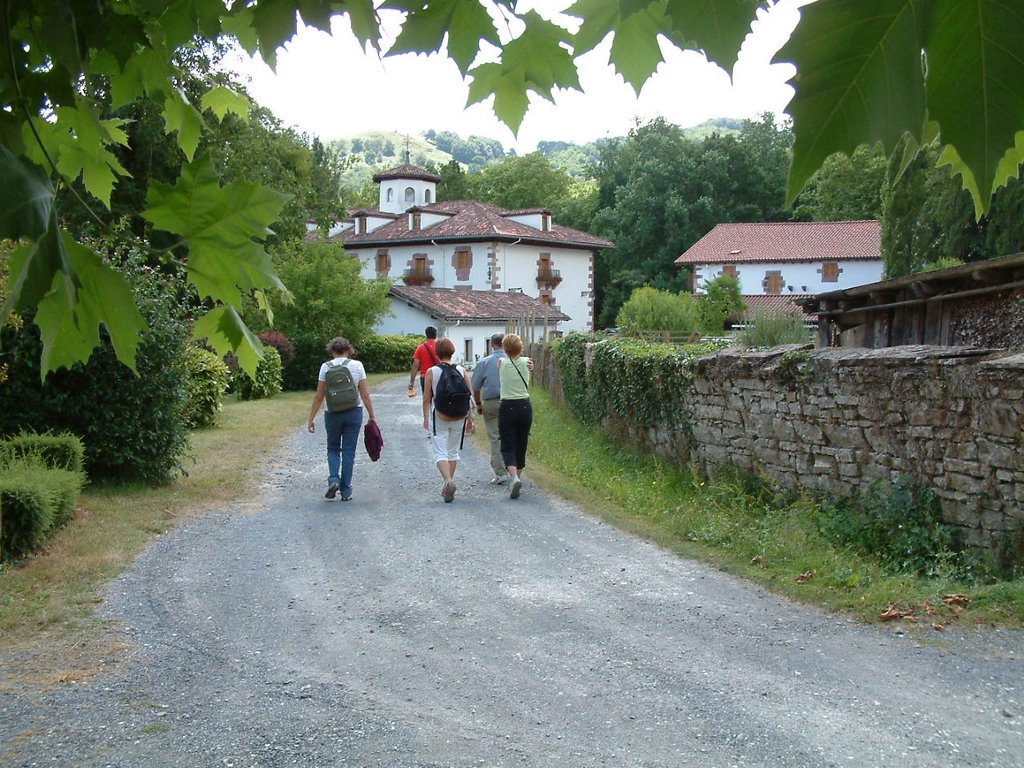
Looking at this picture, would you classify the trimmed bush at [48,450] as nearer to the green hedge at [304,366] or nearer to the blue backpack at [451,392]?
the blue backpack at [451,392]

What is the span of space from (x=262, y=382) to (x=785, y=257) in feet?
128

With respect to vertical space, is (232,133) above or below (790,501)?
above

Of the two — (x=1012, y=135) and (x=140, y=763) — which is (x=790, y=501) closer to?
(x=140, y=763)

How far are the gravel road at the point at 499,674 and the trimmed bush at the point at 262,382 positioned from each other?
18021 mm

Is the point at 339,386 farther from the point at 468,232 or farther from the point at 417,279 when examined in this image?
the point at 417,279

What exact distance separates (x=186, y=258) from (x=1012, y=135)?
1714 mm

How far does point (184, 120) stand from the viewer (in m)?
2.93

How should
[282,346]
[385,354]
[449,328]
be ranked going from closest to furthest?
[282,346]
[385,354]
[449,328]

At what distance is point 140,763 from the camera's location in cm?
425

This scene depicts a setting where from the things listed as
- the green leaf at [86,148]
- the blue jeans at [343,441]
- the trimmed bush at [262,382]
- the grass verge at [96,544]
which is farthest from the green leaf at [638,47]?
the trimmed bush at [262,382]

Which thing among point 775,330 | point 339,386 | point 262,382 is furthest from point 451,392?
point 262,382

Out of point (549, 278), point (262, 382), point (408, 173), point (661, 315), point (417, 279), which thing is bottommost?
point (262, 382)

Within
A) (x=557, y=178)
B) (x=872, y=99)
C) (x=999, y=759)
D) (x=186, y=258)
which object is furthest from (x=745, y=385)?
(x=557, y=178)

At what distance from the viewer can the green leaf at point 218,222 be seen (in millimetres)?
2055
